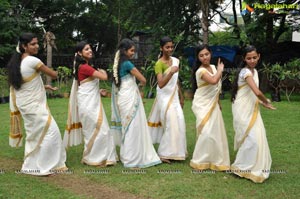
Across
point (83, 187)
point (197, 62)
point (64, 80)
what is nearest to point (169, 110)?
point (197, 62)

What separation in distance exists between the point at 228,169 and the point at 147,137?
44.0 inches

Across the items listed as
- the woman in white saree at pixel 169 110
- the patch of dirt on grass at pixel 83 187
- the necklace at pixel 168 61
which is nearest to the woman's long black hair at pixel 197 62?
the woman in white saree at pixel 169 110

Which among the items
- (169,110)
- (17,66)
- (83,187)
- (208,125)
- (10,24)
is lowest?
(83,187)

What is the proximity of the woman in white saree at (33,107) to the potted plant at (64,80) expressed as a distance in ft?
28.8

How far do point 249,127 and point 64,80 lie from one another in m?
11.0

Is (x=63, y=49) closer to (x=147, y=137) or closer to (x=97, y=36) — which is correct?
(x=97, y=36)

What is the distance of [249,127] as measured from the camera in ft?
15.0

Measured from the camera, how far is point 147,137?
205 inches

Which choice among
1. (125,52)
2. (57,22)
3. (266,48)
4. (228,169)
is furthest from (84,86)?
(57,22)

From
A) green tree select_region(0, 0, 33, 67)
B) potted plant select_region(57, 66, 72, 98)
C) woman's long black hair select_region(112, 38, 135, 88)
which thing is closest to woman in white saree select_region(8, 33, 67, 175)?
woman's long black hair select_region(112, 38, 135, 88)

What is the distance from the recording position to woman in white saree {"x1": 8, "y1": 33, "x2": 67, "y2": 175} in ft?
15.6

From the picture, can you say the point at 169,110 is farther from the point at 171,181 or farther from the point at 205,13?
the point at 205,13

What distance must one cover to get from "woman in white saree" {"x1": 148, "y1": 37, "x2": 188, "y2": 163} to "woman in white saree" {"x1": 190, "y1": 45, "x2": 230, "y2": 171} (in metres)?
0.39

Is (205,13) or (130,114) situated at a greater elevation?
(205,13)
